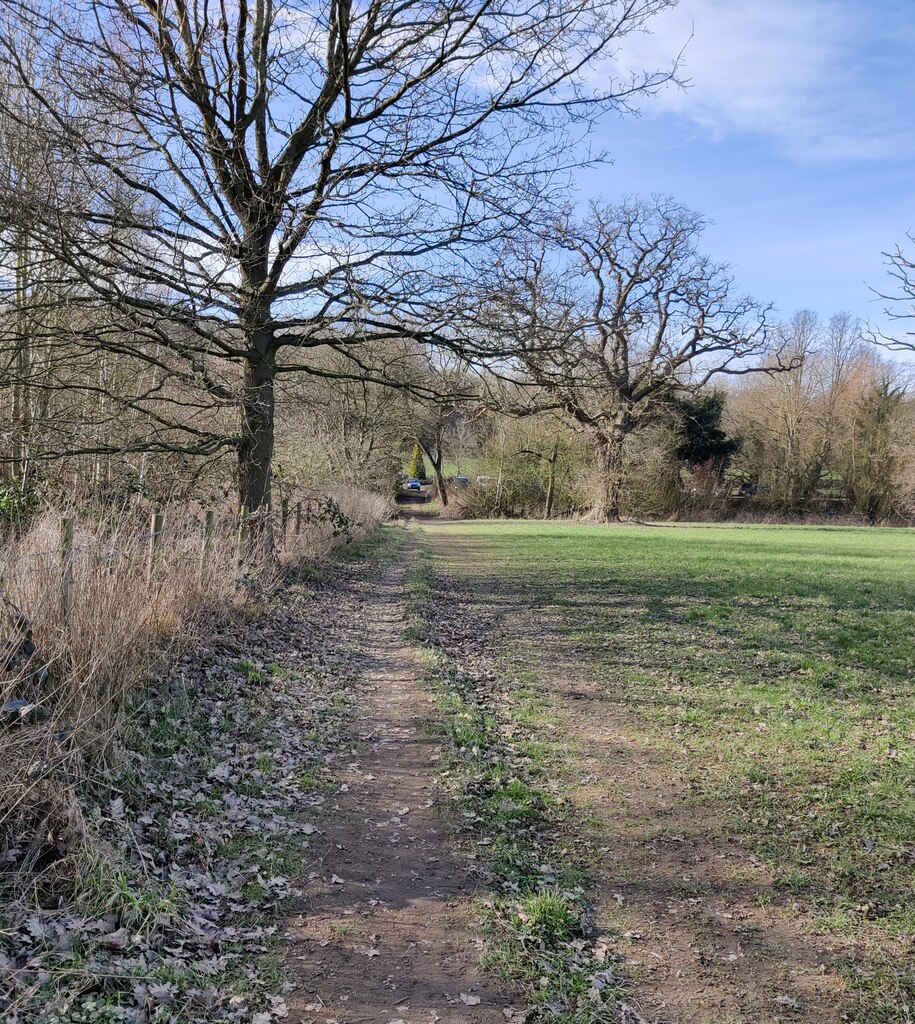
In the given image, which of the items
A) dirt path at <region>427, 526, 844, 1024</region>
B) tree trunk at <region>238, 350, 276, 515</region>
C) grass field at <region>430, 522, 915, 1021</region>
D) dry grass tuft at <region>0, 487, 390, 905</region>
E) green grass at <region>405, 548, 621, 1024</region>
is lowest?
dirt path at <region>427, 526, 844, 1024</region>

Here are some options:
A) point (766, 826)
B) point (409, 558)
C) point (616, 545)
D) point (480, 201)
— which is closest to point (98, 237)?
point (480, 201)

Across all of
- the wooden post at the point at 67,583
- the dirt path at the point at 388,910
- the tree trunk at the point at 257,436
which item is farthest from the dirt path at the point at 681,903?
the tree trunk at the point at 257,436

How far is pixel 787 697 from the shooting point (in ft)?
24.5

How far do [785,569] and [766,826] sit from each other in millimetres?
13395

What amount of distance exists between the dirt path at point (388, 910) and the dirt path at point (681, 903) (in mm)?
778

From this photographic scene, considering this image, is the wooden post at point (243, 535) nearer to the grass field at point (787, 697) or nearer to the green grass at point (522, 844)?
the green grass at point (522, 844)

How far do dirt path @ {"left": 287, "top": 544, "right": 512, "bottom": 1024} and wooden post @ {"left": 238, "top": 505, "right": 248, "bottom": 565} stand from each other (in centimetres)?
505

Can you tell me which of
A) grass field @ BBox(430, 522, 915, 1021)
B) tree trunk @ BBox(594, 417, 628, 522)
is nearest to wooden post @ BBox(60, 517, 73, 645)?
grass field @ BBox(430, 522, 915, 1021)

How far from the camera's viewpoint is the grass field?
418 cm

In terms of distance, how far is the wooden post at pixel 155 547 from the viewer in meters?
7.14

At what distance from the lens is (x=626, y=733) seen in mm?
6691

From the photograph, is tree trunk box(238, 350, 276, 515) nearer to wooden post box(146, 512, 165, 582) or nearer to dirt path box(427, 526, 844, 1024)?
wooden post box(146, 512, 165, 582)

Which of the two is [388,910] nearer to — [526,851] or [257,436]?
[526,851]

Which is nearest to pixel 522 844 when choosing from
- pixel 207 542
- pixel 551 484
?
pixel 207 542
